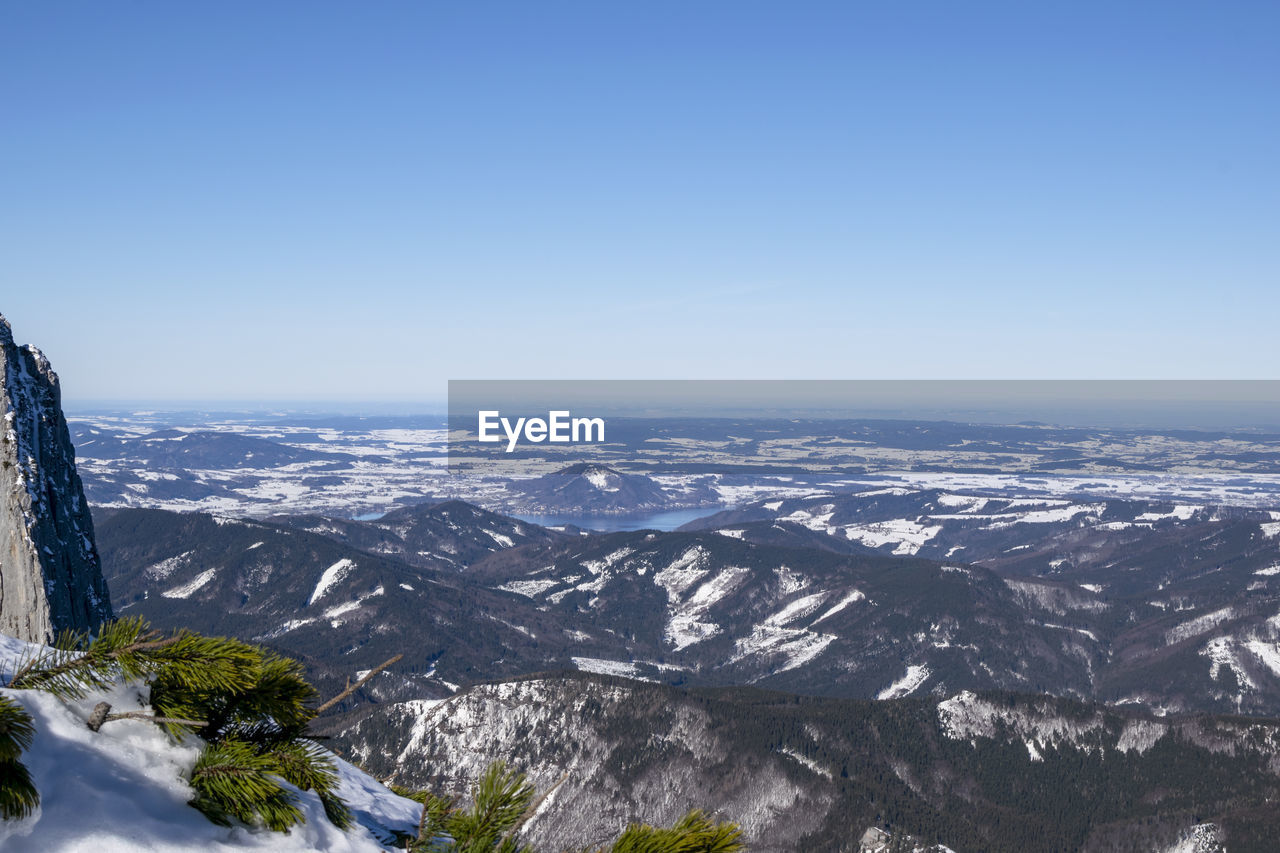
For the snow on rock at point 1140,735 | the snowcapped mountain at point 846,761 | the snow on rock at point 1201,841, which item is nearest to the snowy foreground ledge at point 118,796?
the snowcapped mountain at point 846,761

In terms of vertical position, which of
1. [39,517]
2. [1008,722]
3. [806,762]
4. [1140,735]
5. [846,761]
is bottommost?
[846,761]

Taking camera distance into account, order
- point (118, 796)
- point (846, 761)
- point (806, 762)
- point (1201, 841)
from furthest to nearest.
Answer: point (846, 761), point (806, 762), point (1201, 841), point (118, 796)

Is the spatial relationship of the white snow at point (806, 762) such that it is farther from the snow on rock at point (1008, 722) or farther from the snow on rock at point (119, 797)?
the snow on rock at point (119, 797)

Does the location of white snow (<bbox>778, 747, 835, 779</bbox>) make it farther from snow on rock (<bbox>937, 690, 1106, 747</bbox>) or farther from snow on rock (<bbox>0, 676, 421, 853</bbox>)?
snow on rock (<bbox>0, 676, 421, 853</bbox>)

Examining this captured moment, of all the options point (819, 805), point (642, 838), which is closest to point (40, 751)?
point (642, 838)

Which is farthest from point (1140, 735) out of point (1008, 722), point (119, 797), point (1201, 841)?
point (119, 797)

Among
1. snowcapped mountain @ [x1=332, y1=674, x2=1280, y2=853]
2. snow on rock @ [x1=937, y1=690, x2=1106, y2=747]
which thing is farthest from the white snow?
snow on rock @ [x1=937, y1=690, x2=1106, y2=747]

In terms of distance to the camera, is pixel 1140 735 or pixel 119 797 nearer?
pixel 119 797

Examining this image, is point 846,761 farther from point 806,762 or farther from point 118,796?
point 118,796
